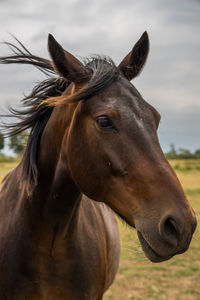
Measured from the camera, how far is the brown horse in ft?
6.41

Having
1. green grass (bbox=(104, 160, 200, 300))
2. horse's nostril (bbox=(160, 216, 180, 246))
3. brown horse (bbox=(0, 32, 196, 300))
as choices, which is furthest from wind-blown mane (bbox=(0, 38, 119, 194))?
green grass (bbox=(104, 160, 200, 300))

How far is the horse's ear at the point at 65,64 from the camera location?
2.28 meters

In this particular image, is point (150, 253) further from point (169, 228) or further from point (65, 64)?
point (65, 64)

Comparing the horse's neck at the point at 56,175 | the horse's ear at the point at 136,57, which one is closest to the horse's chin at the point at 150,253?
the horse's neck at the point at 56,175

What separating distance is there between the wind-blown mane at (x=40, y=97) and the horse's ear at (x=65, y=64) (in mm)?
93

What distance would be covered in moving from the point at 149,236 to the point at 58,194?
2.78 ft

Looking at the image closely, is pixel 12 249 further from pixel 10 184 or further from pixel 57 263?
pixel 10 184

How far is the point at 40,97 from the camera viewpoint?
285 cm

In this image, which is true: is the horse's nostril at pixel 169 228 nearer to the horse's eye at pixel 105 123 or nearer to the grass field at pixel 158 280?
the horse's eye at pixel 105 123

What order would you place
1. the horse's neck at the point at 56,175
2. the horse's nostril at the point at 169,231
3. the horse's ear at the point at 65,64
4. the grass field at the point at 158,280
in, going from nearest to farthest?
the horse's nostril at the point at 169,231 → the horse's ear at the point at 65,64 → the horse's neck at the point at 56,175 → the grass field at the point at 158,280

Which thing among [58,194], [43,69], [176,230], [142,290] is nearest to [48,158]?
[58,194]

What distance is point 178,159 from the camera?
3631 cm

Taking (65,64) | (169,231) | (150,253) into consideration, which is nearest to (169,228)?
(169,231)

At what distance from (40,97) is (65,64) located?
0.57m
